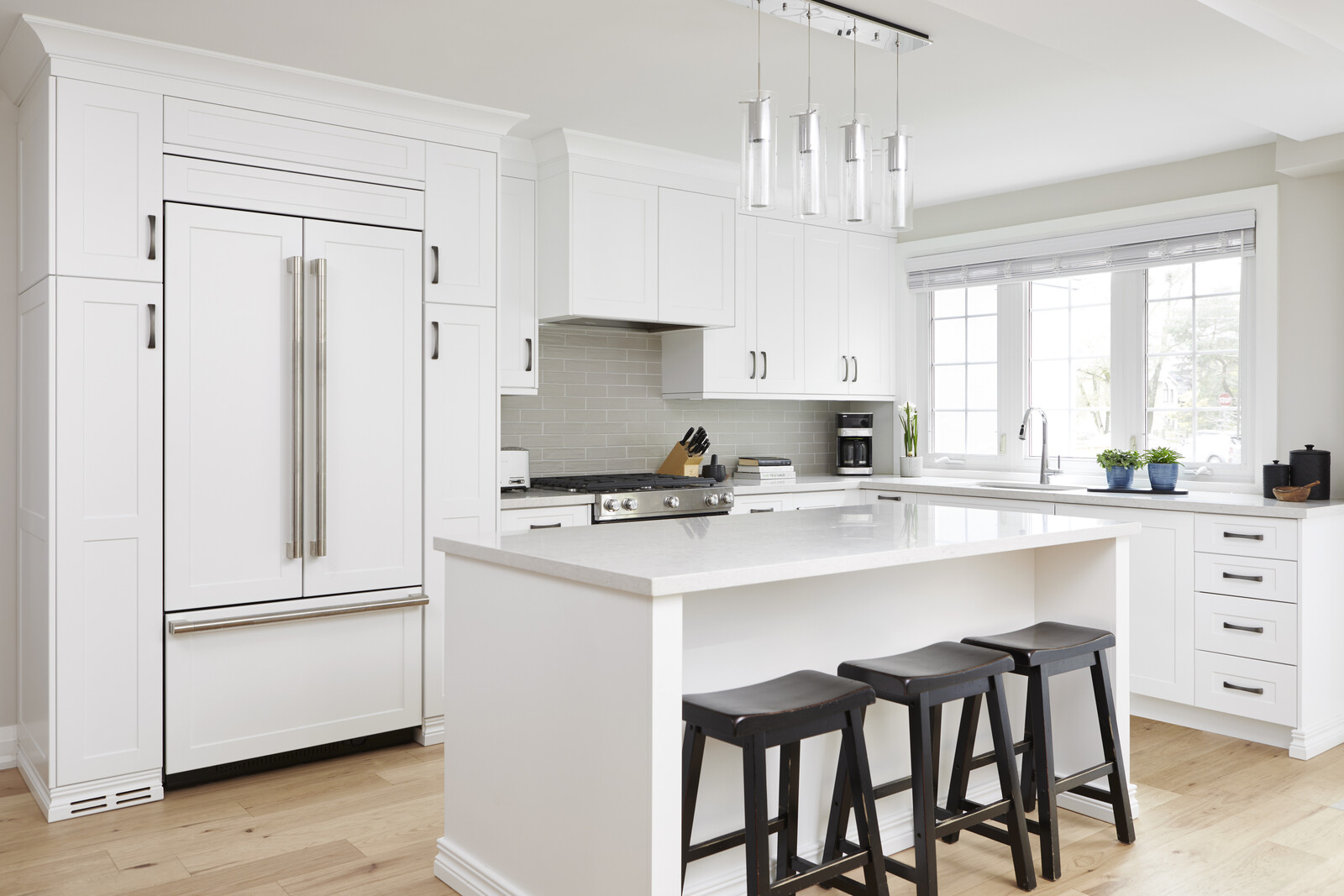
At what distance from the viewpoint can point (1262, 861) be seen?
2762mm

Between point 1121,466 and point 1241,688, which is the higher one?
point 1121,466

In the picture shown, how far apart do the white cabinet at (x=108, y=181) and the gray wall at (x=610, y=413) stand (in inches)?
72.2

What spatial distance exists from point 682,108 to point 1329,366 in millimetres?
2899

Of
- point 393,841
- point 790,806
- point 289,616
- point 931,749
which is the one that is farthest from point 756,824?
point 289,616

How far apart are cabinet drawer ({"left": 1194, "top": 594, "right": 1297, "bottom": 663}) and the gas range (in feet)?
6.84

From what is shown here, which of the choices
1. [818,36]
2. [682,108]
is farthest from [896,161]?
[682,108]

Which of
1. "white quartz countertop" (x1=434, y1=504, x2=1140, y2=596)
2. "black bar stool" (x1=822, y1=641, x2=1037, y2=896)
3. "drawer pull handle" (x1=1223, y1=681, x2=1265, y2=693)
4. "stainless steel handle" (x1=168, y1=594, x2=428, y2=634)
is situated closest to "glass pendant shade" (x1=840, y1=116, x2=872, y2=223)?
"white quartz countertop" (x1=434, y1=504, x2=1140, y2=596)

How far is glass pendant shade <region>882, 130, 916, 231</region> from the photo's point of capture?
2.64 meters

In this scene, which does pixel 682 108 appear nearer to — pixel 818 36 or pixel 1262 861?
pixel 818 36

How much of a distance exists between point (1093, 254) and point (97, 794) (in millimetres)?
4803

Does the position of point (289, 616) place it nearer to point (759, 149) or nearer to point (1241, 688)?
point (759, 149)

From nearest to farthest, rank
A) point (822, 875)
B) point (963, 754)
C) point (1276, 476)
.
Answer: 1. point (822, 875)
2. point (963, 754)
3. point (1276, 476)

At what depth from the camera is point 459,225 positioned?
3.86 meters

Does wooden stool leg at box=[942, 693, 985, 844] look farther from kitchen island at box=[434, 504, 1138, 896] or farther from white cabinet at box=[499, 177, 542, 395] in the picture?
white cabinet at box=[499, 177, 542, 395]
